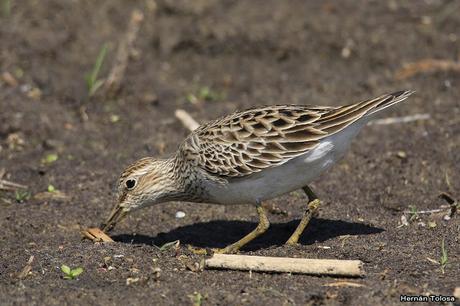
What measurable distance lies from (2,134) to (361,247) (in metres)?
5.68

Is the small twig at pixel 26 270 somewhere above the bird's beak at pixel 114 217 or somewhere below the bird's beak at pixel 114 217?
above

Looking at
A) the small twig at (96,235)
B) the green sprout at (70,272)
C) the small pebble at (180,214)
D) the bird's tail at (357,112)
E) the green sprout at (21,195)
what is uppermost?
the bird's tail at (357,112)

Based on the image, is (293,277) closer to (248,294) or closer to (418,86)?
(248,294)

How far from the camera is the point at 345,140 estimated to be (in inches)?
312

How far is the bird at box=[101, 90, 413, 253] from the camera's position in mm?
7844

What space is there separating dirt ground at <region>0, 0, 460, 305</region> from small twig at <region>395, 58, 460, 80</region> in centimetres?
12

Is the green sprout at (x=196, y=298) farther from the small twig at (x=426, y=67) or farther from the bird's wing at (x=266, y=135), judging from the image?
the small twig at (x=426, y=67)

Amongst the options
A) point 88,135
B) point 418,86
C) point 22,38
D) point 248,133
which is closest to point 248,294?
point 248,133

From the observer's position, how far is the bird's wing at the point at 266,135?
25.6 ft

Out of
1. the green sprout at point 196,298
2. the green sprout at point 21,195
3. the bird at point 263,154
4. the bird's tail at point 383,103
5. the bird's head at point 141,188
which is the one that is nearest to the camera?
the green sprout at point 196,298

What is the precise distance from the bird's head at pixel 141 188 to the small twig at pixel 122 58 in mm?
3738

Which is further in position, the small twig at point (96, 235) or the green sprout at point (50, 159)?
the green sprout at point (50, 159)

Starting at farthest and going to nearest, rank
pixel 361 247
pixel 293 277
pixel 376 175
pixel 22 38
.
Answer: pixel 22 38 < pixel 376 175 < pixel 361 247 < pixel 293 277

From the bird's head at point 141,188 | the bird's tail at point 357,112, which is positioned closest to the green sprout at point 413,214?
the bird's tail at point 357,112
